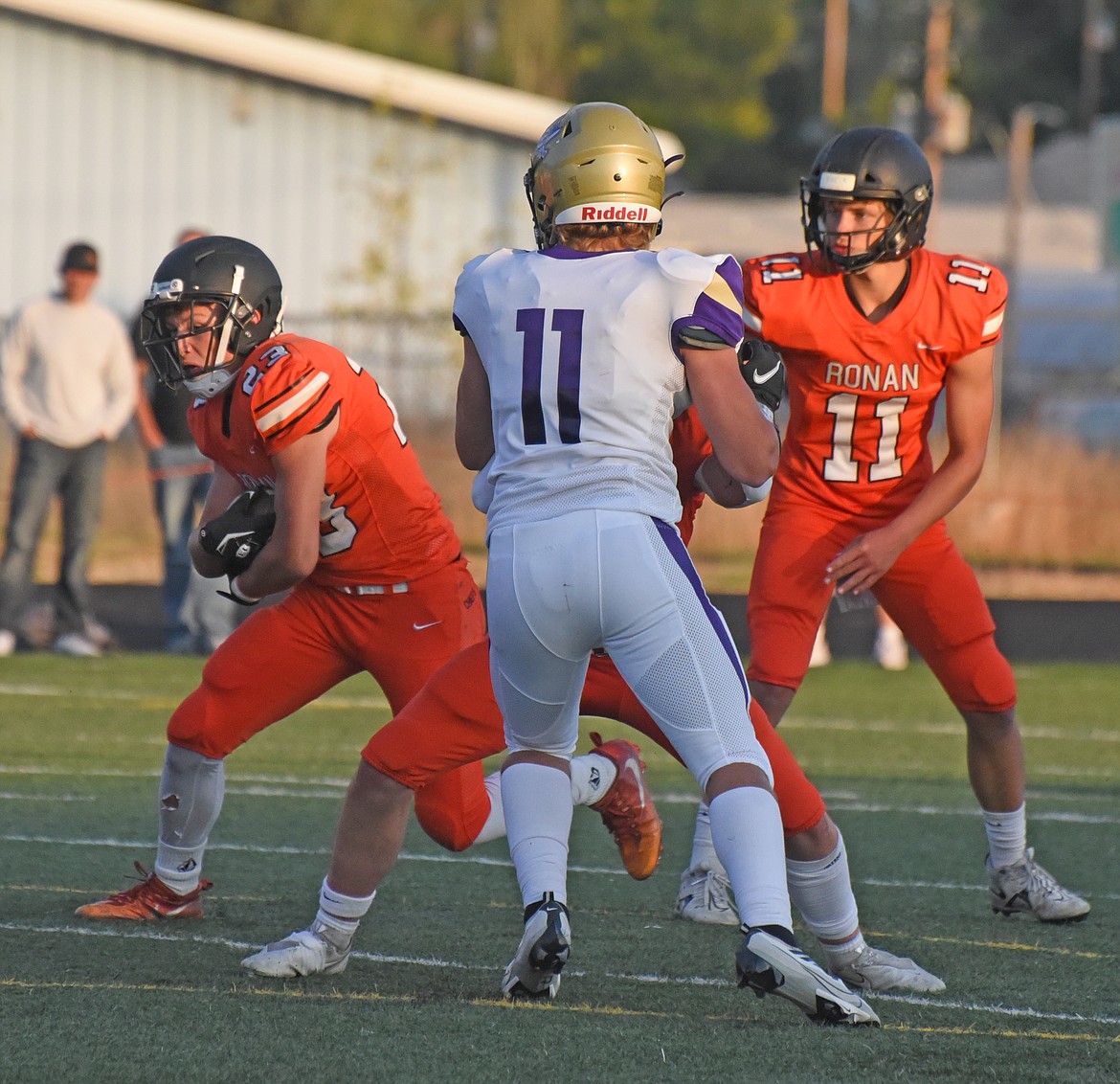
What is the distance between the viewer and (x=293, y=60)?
734 inches

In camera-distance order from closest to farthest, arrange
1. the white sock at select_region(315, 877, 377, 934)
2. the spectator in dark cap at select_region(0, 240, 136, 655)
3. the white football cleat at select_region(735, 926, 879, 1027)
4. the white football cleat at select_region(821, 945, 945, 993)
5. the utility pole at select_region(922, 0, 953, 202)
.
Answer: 1. the white football cleat at select_region(735, 926, 879, 1027)
2. the white football cleat at select_region(821, 945, 945, 993)
3. the white sock at select_region(315, 877, 377, 934)
4. the spectator in dark cap at select_region(0, 240, 136, 655)
5. the utility pole at select_region(922, 0, 953, 202)

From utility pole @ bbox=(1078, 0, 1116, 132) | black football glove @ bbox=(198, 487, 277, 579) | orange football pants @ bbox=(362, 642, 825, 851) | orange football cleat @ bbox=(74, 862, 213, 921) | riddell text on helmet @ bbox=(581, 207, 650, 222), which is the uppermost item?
utility pole @ bbox=(1078, 0, 1116, 132)

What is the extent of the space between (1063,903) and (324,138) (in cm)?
1549

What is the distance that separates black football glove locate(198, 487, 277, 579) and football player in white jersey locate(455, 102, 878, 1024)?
0.79m

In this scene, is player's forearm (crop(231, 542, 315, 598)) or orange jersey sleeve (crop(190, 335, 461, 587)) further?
orange jersey sleeve (crop(190, 335, 461, 587))

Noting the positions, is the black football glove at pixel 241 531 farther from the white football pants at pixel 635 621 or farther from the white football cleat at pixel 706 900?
the white football cleat at pixel 706 900

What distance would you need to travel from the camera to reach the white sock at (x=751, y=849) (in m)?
3.54

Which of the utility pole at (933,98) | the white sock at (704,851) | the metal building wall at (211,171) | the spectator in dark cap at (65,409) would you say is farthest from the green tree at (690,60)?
the white sock at (704,851)

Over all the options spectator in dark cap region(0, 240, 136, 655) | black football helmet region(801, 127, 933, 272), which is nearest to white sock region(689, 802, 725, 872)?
black football helmet region(801, 127, 933, 272)

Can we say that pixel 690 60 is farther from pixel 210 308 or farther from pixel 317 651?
pixel 317 651

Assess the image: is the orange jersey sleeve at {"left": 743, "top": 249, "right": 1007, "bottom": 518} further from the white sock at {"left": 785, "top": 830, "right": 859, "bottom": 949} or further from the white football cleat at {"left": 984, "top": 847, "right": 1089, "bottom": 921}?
the white sock at {"left": 785, "top": 830, "right": 859, "bottom": 949}

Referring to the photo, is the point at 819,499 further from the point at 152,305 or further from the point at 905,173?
the point at 152,305

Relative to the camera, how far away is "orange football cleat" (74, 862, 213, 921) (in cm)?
477

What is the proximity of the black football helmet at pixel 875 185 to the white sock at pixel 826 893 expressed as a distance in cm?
169
